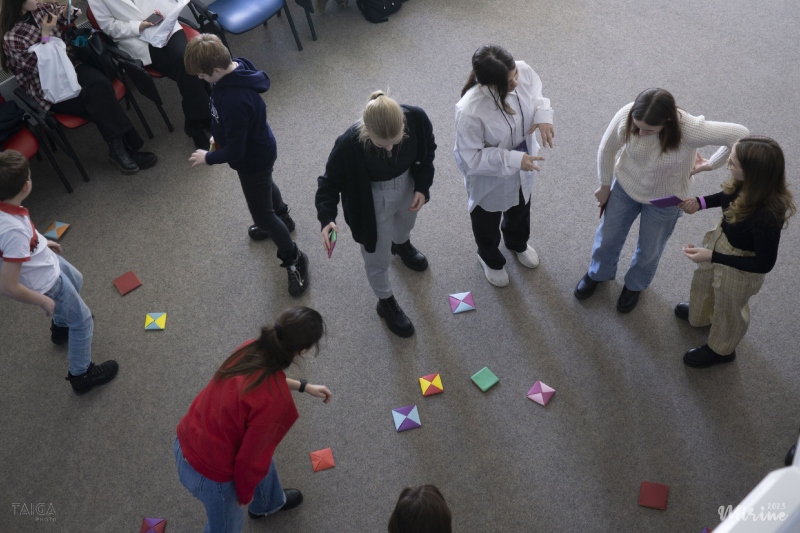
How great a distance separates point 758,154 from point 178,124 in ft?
12.0

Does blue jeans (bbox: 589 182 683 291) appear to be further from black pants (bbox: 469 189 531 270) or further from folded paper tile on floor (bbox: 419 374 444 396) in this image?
folded paper tile on floor (bbox: 419 374 444 396)

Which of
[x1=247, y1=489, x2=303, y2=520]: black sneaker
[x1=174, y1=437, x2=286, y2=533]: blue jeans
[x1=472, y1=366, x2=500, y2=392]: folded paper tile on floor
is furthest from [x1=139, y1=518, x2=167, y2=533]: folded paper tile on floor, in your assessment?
[x1=472, y1=366, x2=500, y2=392]: folded paper tile on floor

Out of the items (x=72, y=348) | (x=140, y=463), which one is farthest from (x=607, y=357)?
(x=72, y=348)

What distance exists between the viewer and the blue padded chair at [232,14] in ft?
14.2

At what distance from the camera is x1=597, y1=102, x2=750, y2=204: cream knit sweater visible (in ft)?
7.68

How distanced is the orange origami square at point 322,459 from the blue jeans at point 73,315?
3.89 ft

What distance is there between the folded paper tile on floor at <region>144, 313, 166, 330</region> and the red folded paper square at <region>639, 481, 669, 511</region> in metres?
2.39

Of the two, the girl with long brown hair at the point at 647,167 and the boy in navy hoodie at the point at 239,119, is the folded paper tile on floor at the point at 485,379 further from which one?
the boy in navy hoodie at the point at 239,119

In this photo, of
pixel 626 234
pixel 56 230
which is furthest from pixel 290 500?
pixel 56 230

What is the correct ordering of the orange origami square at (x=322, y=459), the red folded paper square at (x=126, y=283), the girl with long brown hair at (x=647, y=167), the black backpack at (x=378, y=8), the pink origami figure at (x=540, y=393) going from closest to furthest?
the girl with long brown hair at (x=647, y=167)
the orange origami square at (x=322, y=459)
the pink origami figure at (x=540, y=393)
the red folded paper square at (x=126, y=283)
the black backpack at (x=378, y=8)

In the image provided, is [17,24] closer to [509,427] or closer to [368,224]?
[368,224]

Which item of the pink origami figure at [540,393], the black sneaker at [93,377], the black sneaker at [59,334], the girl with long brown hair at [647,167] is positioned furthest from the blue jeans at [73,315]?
the girl with long brown hair at [647,167]

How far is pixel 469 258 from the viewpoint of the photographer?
3.43m

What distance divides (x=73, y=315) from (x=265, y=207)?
3.24 ft
